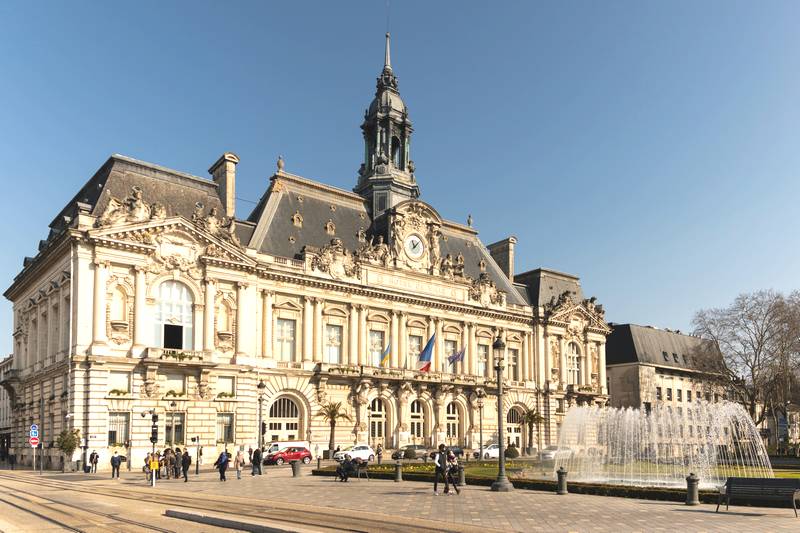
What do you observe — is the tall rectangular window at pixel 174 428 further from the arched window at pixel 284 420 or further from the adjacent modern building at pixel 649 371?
the adjacent modern building at pixel 649 371

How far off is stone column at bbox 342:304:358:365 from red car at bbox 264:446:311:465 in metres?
10.1

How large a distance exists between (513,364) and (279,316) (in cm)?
2836

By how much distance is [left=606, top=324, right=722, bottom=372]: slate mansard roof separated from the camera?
94812mm

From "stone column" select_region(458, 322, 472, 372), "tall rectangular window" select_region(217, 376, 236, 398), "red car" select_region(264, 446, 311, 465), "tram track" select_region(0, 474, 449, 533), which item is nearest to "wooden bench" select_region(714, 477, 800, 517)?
"tram track" select_region(0, 474, 449, 533)

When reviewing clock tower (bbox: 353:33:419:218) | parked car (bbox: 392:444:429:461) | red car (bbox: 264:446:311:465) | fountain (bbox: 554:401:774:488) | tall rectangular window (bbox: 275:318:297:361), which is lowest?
parked car (bbox: 392:444:429:461)

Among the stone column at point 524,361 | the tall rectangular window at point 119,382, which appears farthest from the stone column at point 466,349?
the tall rectangular window at point 119,382

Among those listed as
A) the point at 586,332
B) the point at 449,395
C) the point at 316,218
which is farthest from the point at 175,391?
the point at 586,332

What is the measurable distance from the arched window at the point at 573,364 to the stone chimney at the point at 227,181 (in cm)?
4131

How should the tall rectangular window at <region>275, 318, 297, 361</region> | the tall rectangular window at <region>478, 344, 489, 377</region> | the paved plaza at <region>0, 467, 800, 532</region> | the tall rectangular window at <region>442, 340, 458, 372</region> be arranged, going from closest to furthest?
the paved plaza at <region>0, 467, 800, 532</region> → the tall rectangular window at <region>275, 318, 297, 361</region> → the tall rectangular window at <region>442, 340, 458, 372</region> → the tall rectangular window at <region>478, 344, 489, 377</region>

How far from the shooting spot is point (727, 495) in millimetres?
24188

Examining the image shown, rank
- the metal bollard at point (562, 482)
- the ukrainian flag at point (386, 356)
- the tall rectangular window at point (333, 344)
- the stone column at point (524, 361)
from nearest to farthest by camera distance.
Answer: the metal bollard at point (562, 482), the tall rectangular window at point (333, 344), the ukrainian flag at point (386, 356), the stone column at point (524, 361)

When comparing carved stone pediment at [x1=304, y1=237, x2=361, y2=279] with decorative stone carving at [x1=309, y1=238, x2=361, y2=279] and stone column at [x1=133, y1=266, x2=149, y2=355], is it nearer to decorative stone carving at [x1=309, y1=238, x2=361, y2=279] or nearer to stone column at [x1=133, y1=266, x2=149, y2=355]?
decorative stone carving at [x1=309, y1=238, x2=361, y2=279]

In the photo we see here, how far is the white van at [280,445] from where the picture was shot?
5375 cm

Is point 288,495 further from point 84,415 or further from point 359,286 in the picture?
point 359,286
